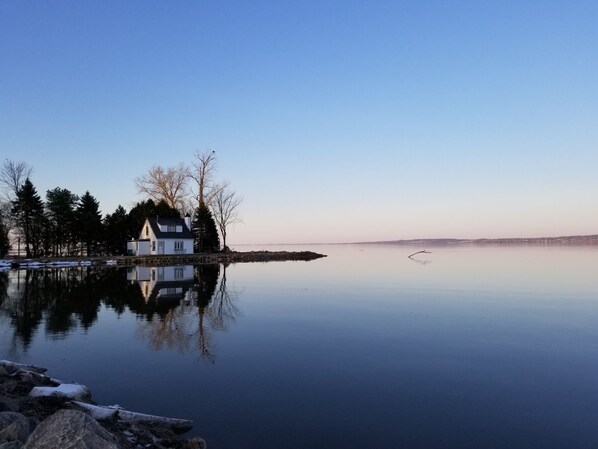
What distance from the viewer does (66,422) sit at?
16.3 ft

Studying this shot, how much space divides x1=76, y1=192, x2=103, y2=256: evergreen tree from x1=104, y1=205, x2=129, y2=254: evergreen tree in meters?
1.12

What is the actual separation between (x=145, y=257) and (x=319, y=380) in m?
49.0

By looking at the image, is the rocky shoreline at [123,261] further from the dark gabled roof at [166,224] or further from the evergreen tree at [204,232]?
the evergreen tree at [204,232]

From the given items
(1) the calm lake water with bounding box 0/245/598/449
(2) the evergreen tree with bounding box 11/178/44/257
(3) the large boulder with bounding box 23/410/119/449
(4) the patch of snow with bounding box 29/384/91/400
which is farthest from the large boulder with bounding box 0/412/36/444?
(2) the evergreen tree with bounding box 11/178/44/257

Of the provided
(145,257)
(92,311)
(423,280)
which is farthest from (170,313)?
(145,257)

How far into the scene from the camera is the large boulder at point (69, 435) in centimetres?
472

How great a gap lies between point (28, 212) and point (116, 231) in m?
12.5

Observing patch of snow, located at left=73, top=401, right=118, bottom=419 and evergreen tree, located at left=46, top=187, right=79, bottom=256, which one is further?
evergreen tree, located at left=46, top=187, right=79, bottom=256

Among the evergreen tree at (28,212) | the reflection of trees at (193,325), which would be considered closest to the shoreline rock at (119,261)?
the evergreen tree at (28,212)

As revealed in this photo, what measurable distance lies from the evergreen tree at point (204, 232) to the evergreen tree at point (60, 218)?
18224mm

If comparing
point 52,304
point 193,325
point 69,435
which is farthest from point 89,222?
point 69,435

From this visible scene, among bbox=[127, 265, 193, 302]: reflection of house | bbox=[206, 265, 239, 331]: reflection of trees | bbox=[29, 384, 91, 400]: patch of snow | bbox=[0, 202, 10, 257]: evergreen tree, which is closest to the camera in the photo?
bbox=[29, 384, 91, 400]: patch of snow

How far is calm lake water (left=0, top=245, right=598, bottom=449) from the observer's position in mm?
7227

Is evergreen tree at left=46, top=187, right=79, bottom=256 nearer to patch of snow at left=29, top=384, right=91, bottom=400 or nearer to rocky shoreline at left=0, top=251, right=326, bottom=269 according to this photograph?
rocky shoreline at left=0, top=251, right=326, bottom=269
